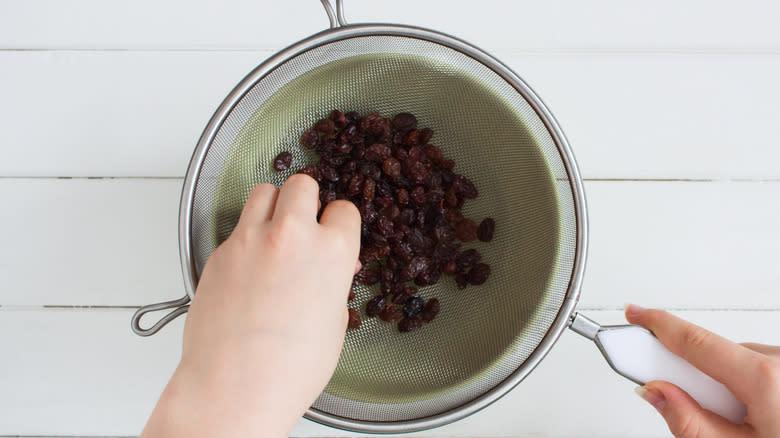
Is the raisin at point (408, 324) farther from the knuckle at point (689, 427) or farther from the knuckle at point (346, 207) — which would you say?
the knuckle at point (689, 427)

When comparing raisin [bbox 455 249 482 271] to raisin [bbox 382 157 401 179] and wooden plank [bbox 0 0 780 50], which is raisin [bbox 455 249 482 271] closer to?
raisin [bbox 382 157 401 179]

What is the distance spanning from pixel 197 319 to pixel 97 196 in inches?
31.5

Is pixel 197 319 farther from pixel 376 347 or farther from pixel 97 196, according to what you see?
pixel 97 196

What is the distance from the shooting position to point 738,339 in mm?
1497

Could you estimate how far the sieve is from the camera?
108 centimetres

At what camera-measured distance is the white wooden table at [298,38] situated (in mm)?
1421

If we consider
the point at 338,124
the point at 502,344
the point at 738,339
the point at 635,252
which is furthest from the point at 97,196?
the point at 738,339

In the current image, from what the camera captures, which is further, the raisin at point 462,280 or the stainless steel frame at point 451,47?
the raisin at point 462,280

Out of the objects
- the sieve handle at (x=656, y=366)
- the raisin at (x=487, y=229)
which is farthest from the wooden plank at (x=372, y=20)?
the sieve handle at (x=656, y=366)

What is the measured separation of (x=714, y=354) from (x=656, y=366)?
0.10 meters

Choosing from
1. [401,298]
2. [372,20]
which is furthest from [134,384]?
[372,20]

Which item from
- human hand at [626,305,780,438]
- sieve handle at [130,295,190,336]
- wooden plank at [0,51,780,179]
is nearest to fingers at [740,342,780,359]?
human hand at [626,305,780,438]

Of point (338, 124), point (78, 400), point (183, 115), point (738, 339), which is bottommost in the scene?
point (738, 339)

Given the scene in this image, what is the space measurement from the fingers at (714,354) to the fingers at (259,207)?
825mm
